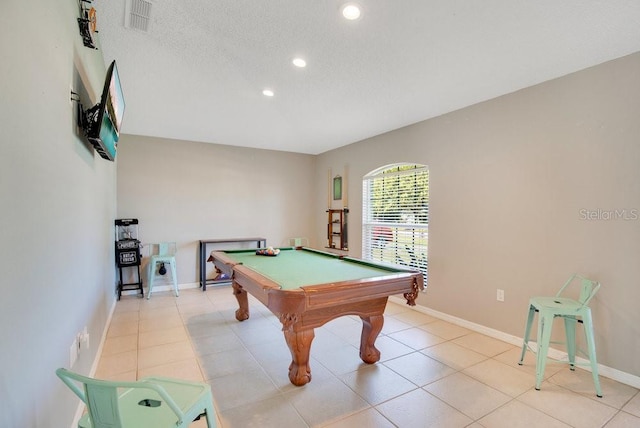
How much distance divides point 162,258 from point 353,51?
4.18m

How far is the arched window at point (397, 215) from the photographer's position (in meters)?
4.27

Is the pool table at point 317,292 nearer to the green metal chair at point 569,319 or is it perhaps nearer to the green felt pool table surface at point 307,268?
the green felt pool table surface at point 307,268

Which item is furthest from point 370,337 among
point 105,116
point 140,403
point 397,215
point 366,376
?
point 105,116

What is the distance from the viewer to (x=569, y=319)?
103 inches

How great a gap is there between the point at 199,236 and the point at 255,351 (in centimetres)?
312

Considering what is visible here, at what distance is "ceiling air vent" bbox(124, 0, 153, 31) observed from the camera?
197 cm

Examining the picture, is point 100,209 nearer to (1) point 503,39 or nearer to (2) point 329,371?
(2) point 329,371

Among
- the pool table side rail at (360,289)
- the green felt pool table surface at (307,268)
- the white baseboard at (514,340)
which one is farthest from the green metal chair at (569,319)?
the green felt pool table surface at (307,268)

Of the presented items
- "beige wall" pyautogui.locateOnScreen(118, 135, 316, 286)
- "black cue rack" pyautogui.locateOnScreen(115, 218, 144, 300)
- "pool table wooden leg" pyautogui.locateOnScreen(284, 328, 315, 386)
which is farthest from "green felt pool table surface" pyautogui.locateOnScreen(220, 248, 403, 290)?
"beige wall" pyautogui.locateOnScreen(118, 135, 316, 286)

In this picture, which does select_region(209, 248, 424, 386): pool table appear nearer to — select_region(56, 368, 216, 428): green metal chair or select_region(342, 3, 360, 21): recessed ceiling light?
select_region(56, 368, 216, 428): green metal chair

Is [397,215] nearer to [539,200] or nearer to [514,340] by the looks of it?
[539,200]

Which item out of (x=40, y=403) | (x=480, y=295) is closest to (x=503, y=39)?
(x=480, y=295)

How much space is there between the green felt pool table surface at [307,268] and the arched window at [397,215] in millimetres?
1411

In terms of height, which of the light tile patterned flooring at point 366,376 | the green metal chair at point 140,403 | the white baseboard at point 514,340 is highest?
the green metal chair at point 140,403
